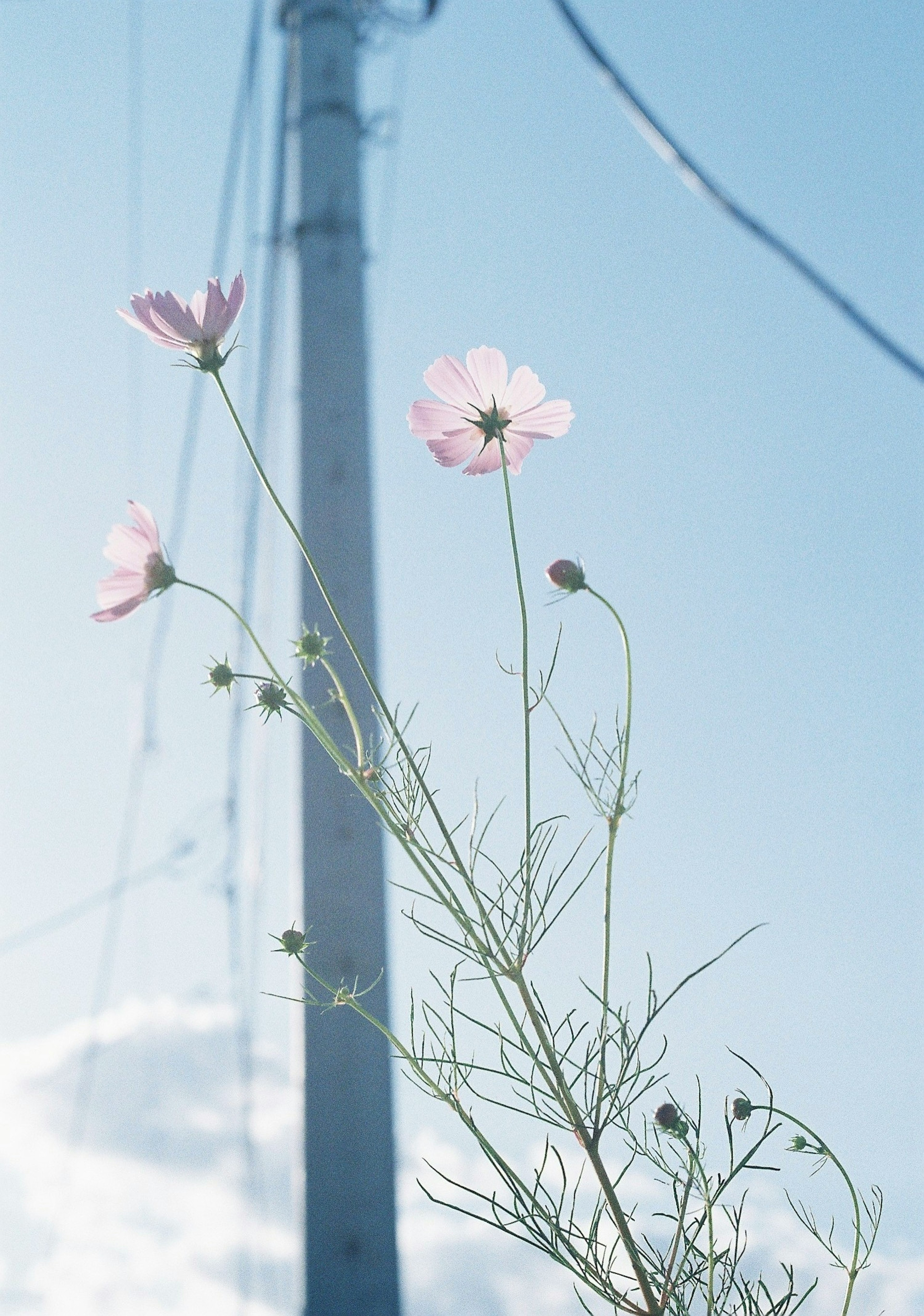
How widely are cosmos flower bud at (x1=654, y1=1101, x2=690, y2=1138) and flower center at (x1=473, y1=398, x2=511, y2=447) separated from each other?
36 centimetres

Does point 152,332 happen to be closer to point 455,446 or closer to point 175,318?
point 175,318

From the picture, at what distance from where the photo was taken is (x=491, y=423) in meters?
0.68

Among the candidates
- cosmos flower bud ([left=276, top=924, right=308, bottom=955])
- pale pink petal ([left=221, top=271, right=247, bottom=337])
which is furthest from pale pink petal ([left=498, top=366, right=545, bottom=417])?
cosmos flower bud ([left=276, top=924, right=308, bottom=955])

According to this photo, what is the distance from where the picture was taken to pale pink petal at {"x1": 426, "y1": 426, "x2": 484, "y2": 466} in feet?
2.21

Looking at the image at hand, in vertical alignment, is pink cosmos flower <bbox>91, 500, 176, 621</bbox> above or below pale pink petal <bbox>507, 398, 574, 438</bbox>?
below

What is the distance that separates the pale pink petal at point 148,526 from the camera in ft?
2.07

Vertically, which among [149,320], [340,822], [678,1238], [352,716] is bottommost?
[678,1238]

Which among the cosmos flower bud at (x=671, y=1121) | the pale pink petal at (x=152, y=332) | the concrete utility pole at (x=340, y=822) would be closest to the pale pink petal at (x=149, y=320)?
the pale pink petal at (x=152, y=332)

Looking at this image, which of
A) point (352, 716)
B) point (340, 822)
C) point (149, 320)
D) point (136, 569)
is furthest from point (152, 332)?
point (340, 822)

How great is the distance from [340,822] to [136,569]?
150cm

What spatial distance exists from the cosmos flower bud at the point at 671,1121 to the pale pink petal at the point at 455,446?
14.2 inches

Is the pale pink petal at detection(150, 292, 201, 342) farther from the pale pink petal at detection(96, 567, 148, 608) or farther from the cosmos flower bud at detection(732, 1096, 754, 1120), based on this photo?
the cosmos flower bud at detection(732, 1096, 754, 1120)

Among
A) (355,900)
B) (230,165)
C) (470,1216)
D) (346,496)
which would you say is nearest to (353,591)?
(346,496)

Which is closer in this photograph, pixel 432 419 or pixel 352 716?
pixel 352 716
